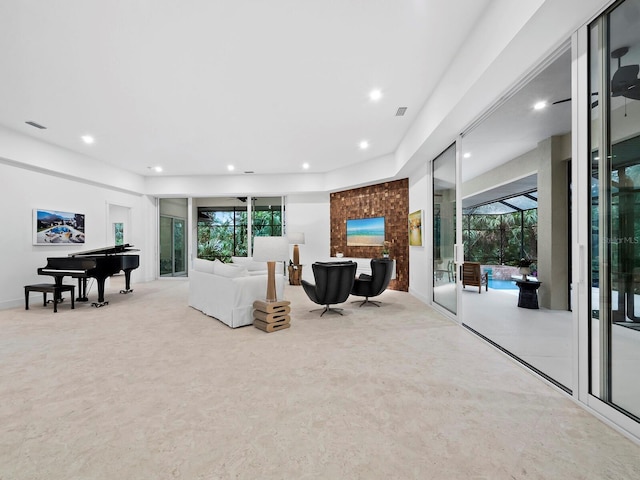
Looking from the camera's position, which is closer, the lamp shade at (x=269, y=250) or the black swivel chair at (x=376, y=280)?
the lamp shade at (x=269, y=250)

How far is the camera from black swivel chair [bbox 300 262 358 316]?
15.0 ft

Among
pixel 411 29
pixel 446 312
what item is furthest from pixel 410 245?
pixel 411 29

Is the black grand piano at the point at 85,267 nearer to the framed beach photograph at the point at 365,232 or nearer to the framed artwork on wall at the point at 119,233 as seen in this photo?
the framed artwork on wall at the point at 119,233

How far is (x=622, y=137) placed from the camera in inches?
73.5

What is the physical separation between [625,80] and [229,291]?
4.32 meters

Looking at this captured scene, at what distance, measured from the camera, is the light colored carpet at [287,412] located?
5.22 ft

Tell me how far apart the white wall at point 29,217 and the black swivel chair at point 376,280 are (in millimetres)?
6272

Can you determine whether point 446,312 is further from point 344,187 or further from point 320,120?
point 344,187

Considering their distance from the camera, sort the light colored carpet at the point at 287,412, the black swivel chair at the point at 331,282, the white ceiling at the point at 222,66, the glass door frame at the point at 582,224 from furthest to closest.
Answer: the black swivel chair at the point at 331,282
the white ceiling at the point at 222,66
the glass door frame at the point at 582,224
the light colored carpet at the point at 287,412

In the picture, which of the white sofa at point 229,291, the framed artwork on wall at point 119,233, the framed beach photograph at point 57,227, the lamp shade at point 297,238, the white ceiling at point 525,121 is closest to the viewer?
the white ceiling at point 525,121

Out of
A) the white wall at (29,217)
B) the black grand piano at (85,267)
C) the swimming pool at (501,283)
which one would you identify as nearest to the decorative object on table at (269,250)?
the black grand piano at (85,267)

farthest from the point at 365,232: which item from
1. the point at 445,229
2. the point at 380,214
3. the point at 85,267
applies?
the point at 85,267

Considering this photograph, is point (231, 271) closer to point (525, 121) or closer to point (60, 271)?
point (60, 271)

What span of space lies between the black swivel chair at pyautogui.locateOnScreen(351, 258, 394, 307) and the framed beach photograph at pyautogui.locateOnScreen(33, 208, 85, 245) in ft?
20.6
